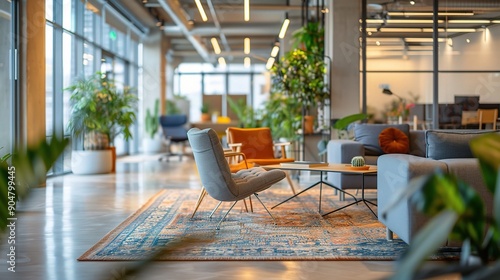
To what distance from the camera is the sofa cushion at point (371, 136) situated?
7.20 metres

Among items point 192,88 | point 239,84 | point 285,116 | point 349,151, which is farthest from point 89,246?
point 239,84

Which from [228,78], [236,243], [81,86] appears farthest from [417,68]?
[228,78]

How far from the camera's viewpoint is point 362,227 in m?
4.98

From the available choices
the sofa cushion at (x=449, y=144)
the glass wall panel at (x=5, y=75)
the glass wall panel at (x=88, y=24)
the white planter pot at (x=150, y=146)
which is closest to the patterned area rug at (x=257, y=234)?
the sofa cushion at (x=449, y=144)

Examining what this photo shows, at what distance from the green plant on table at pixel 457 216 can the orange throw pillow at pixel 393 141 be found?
18.7 ft

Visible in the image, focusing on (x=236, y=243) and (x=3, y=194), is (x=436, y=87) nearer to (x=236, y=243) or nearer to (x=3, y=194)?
(x=236, y=243)

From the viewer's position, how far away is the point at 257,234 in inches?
184

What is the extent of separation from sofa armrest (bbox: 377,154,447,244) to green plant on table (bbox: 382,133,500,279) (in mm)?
2109

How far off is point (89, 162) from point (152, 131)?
7011 millimetres

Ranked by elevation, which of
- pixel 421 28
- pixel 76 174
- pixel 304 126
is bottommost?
pixel 76 174

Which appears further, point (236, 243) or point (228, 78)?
point (228, 78)

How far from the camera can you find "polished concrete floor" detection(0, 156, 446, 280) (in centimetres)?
342

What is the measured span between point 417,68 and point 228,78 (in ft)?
50.0

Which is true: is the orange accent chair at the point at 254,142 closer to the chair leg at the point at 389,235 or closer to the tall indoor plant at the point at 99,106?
the chair leg at the point at 389,235
